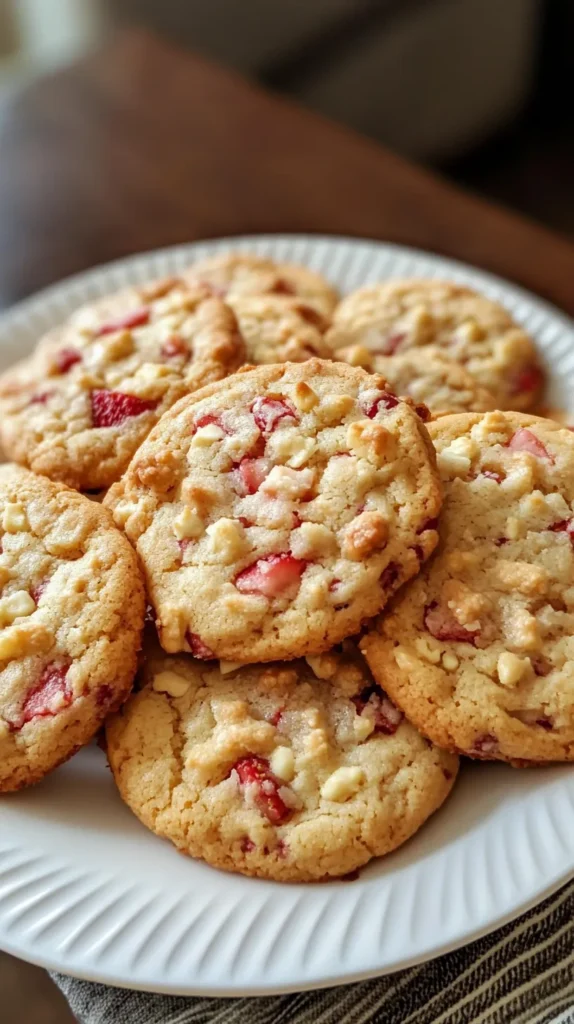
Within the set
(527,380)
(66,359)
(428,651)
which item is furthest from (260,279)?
(428,651)

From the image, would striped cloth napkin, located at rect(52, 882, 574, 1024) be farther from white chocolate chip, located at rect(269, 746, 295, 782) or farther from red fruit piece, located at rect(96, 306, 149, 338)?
red fruit piece, located at rect(96, 306, 149, 338)

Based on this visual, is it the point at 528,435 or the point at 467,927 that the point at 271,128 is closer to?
the point at 528,435

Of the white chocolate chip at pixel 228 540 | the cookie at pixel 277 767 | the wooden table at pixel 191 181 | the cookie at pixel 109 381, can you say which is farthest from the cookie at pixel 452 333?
the cookie at pixel 277 767

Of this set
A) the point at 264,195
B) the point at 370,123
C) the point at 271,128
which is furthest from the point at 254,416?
the point at 370,123

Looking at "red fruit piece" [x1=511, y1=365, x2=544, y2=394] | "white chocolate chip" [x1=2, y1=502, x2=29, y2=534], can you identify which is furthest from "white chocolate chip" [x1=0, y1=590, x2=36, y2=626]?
"red fruit piece" [x1=511, y1=365, x2=544, y2=394]

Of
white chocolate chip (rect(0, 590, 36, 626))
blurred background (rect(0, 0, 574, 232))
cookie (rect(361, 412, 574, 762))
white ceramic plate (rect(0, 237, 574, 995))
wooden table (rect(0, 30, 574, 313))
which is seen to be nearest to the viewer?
white ceramic plate (rect(0, 237, 574, 995))
